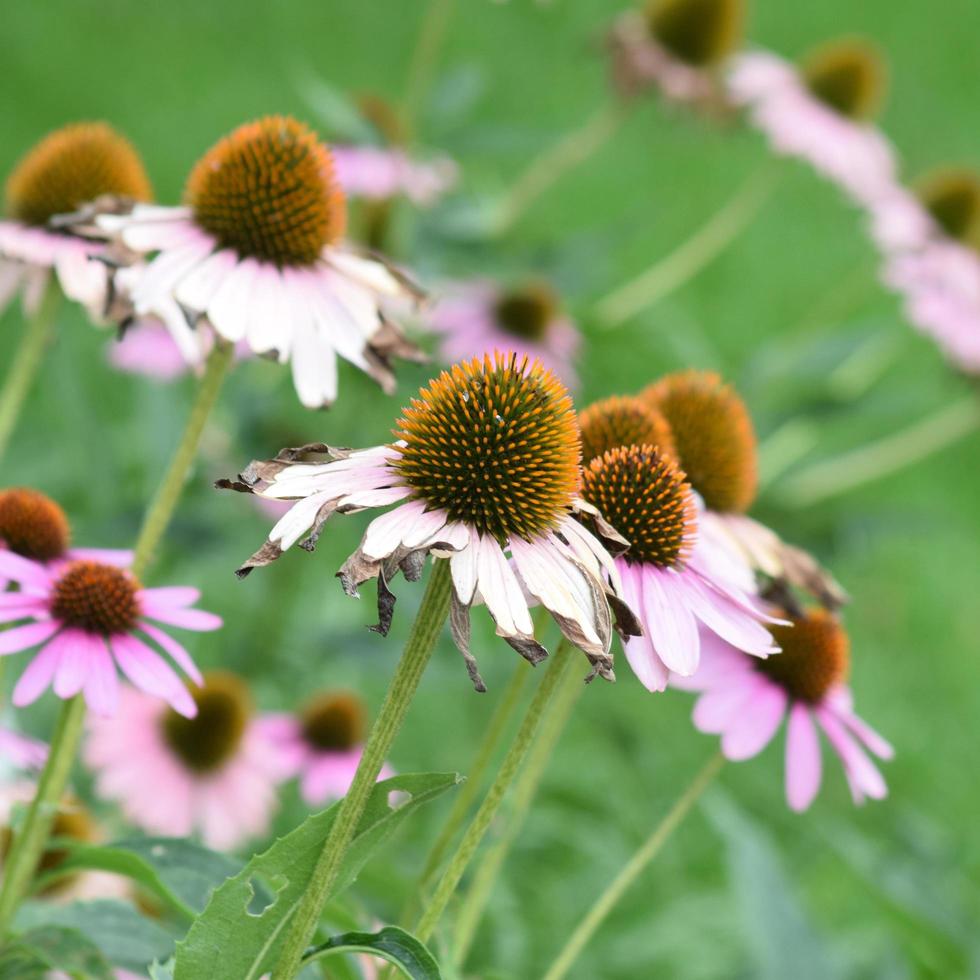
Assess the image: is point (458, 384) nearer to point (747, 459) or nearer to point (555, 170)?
point (747, 459)

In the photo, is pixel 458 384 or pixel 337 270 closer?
pixel 458 384

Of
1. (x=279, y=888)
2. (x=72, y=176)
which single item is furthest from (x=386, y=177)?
(x=279, y=888)

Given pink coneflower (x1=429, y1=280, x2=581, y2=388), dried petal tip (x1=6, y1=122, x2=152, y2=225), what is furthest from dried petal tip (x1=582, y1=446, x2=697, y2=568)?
pink coneflower (x1=429, y1=280, x2=581, y2=388)

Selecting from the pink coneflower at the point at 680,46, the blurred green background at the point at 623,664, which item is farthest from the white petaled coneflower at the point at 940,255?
the pink coneflower at the point at 680,46

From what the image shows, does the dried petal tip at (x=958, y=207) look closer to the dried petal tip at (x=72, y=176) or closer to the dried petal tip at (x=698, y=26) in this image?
the dried petal tip at (x=698, y=26)

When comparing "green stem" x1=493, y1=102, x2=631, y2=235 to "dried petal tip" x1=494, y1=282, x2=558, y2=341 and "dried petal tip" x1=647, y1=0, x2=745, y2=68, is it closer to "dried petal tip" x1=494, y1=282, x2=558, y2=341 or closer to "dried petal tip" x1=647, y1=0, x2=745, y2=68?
"dried petal tip" x1=494, y1=282, x2=558, y2=341

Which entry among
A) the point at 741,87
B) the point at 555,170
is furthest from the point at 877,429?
the point at 555,170
